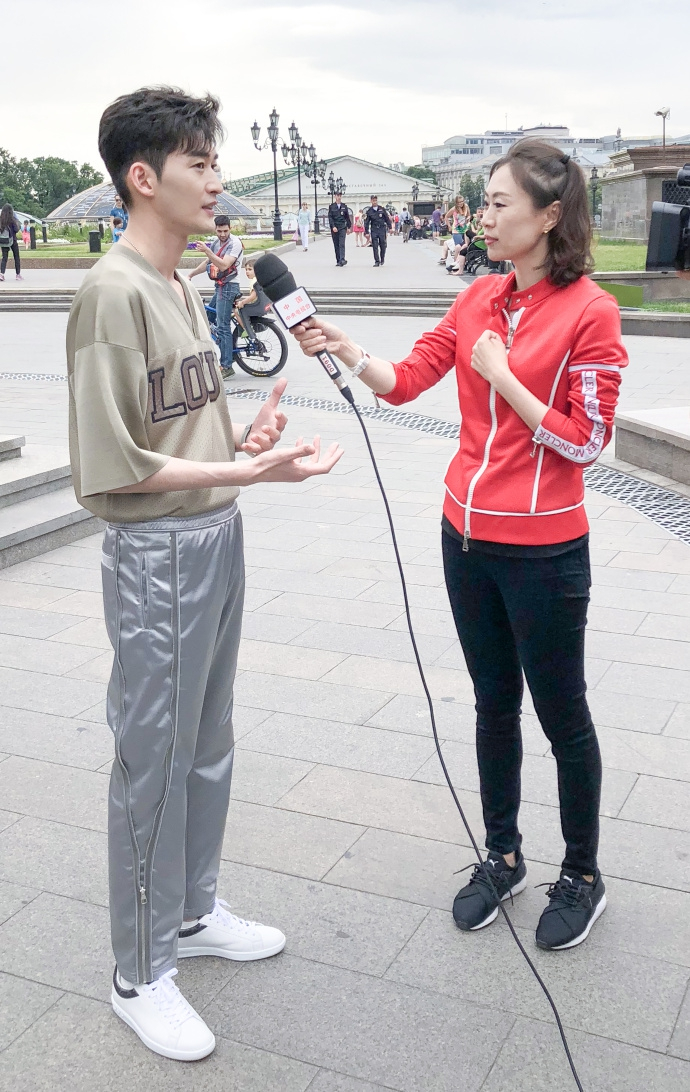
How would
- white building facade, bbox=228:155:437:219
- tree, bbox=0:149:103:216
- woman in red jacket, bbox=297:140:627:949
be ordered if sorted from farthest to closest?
white building facade, bbox=228:155:437:219, tree, bbox=0:149:103:216, woman in red jacket, bbox=297:140:627:949

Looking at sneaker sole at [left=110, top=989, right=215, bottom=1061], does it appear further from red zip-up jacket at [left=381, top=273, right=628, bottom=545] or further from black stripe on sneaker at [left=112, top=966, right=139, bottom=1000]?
red zip-up jacket at [left=381, top=273, right=628, bottom=545]

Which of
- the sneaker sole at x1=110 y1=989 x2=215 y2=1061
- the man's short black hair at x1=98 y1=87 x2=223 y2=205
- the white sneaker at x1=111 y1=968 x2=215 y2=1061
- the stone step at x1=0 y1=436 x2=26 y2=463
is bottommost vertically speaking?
the sneaker sole at x1=110 y1=989 x2=215 y2=1061

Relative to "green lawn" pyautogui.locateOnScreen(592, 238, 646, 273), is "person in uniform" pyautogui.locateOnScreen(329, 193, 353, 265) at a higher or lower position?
higher

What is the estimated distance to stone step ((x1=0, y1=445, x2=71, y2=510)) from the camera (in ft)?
20.7

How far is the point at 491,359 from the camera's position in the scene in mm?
2395

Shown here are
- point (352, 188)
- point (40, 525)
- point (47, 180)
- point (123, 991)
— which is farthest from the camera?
point (352, 188)

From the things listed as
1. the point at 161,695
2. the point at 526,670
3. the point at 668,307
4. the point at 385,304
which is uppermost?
the point at 161,695

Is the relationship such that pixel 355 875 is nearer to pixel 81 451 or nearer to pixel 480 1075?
pixel 480 1075

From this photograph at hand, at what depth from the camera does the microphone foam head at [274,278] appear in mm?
2459

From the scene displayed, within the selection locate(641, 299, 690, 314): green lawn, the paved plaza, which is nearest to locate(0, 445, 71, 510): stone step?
the paved plaza

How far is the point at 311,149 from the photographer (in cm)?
5812

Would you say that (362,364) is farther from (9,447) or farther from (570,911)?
(9,447)

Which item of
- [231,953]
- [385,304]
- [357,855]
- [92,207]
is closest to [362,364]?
[357,855]

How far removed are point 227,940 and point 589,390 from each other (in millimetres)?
1566
